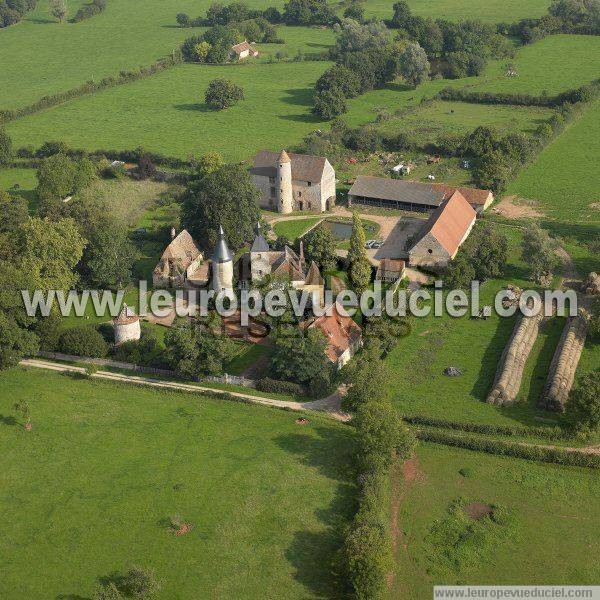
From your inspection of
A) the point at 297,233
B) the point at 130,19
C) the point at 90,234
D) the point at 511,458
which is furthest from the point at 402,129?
the point at 130,19

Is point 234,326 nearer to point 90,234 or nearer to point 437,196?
point 90,234

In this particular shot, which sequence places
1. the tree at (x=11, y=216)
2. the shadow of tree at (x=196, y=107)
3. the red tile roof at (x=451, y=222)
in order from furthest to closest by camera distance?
the shadow of tree at (x=196, y=107)
the red tile roof at (x=451, y=222)
the tree at (x=11, y=216)

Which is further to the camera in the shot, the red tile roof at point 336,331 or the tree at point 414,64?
the tree at point 414,64

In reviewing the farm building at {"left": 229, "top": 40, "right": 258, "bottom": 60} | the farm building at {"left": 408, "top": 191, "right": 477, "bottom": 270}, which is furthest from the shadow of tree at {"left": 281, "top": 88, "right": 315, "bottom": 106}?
the farm building at {"left": 408, "top": 191, "right": 477, "bottom": 270}

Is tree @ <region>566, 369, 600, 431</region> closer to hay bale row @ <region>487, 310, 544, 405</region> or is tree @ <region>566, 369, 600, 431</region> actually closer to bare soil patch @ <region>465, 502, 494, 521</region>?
hay bale row @ <region>487, 310, 544, 405</region>

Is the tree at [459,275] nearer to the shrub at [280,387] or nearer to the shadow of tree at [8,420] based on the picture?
the shrub at [280,387]

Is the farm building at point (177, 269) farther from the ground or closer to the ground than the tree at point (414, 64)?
closer to the ground

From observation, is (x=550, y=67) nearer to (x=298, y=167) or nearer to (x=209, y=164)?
(x=298, y=167)

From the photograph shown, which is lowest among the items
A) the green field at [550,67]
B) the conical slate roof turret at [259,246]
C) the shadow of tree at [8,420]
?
the shadow of tree at [8,420]

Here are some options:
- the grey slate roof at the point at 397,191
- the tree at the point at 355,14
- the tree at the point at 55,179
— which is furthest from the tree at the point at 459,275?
the tree at the point at 355,14
